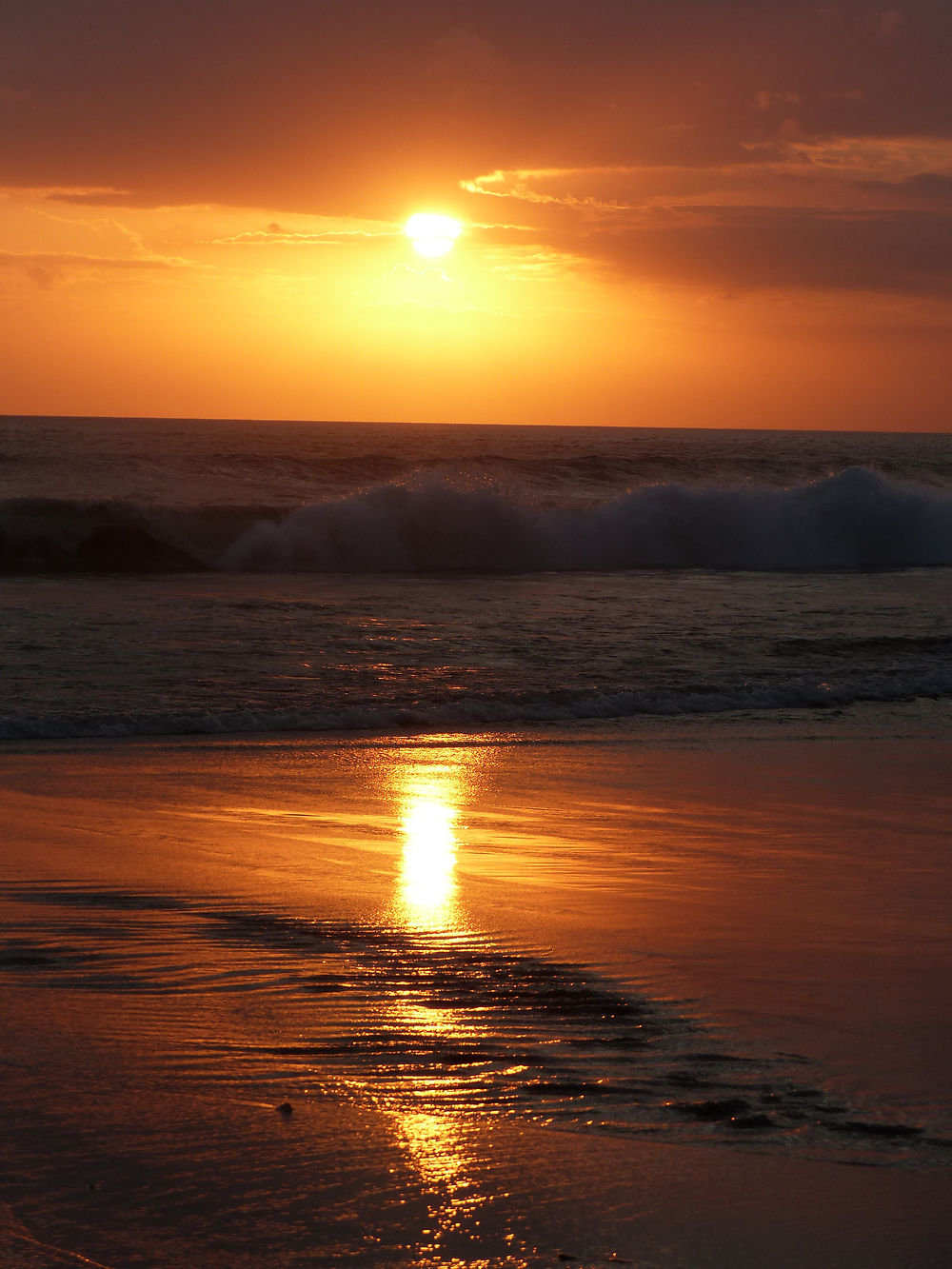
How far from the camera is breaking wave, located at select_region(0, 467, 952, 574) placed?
80.3ft

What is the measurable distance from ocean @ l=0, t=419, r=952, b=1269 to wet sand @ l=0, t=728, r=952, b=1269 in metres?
0.01

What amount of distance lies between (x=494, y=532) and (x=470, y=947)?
2251 centimetres

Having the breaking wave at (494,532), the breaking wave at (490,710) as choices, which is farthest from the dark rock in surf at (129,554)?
the breaking wave at (490,710)

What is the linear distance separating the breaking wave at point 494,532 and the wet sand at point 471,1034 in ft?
57.7

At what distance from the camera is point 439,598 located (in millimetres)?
18906

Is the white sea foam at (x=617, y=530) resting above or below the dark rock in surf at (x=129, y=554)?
above

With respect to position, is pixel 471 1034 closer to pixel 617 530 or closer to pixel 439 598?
pixel 439 598

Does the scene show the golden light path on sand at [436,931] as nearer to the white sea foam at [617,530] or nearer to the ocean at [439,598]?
the ocean at [439,598]

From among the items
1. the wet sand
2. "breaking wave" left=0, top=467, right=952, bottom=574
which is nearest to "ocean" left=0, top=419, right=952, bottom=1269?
the wet sand

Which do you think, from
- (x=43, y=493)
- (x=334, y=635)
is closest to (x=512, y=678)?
(x=334, y=635)

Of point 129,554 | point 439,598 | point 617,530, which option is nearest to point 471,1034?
point 439,598

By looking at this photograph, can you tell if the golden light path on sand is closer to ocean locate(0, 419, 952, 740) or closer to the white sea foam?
ocean locate(0, 419, 952, 740)

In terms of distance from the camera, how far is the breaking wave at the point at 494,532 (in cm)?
2447

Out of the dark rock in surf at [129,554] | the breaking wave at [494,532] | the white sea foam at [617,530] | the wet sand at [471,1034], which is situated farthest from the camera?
the white sea foam at [617,530]
